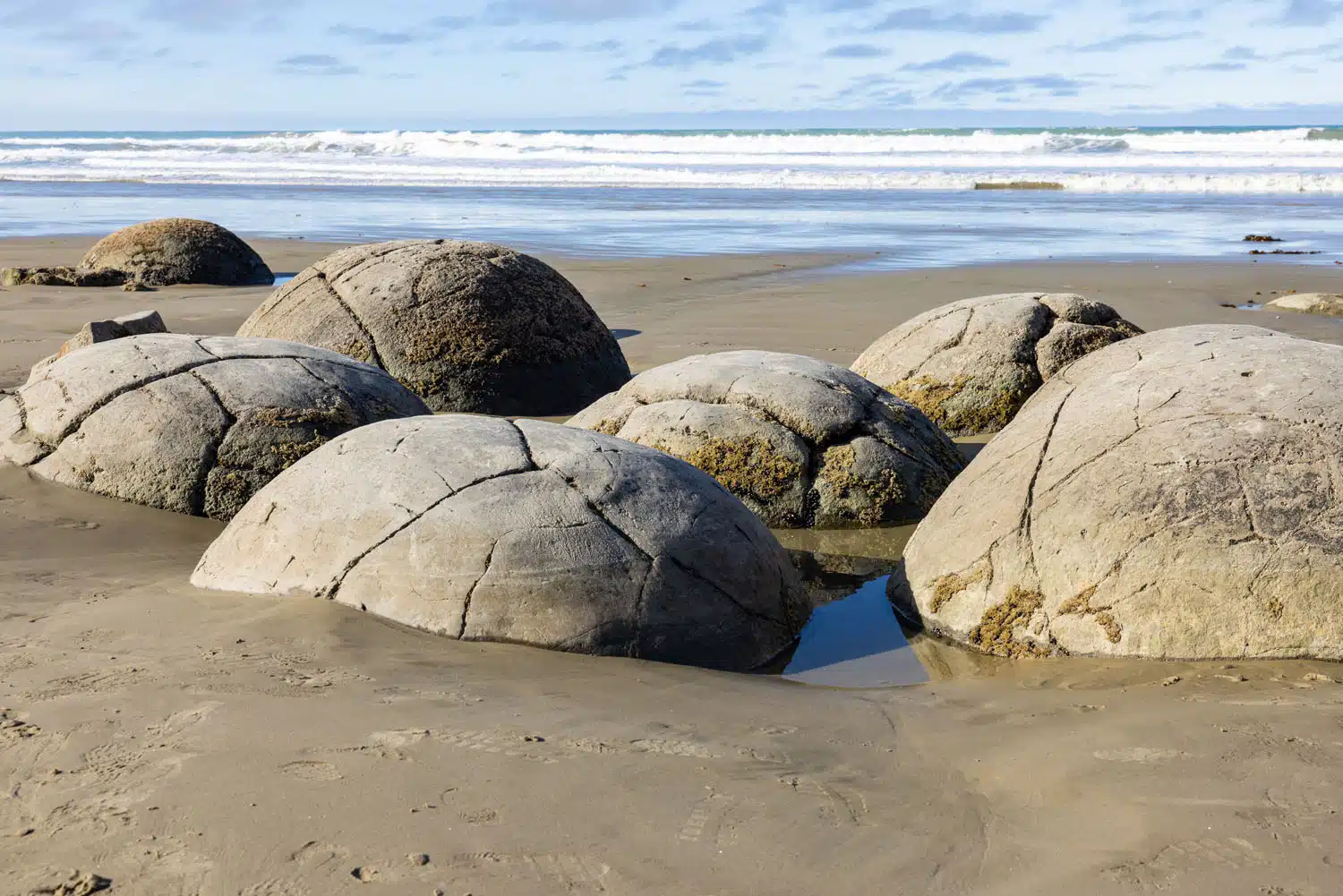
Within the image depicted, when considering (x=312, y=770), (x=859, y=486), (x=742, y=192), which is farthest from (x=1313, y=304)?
(x=742, y=192)

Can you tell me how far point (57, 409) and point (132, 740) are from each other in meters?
3.28

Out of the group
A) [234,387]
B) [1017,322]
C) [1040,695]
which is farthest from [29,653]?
[1017,322]

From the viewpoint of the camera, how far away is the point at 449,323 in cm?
782

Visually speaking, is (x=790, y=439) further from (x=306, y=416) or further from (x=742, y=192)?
(x=742, y=192)

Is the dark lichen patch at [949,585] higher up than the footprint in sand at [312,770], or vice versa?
the footprint in sand at [312,770]

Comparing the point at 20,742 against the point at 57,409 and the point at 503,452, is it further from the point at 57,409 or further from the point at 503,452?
the point at 57,409

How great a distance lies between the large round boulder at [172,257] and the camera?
13.7 m

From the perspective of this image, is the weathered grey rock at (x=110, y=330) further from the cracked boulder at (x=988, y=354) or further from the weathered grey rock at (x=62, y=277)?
the weathered grey rock at (x=62, y=277)

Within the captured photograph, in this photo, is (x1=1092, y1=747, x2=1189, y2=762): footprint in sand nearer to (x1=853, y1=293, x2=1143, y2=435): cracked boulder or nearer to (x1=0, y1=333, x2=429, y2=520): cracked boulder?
(x1=0, y1=333, x2=429, y2=520): cracked boulder

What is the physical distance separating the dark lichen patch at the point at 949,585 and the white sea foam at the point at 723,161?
2692 cm

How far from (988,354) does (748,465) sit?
2.65 metres

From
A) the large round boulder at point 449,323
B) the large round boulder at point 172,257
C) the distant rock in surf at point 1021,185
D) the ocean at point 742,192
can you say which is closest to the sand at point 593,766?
the large round boulder at point 449,323

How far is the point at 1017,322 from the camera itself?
25.5 ft

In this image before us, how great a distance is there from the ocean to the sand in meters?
12.6
